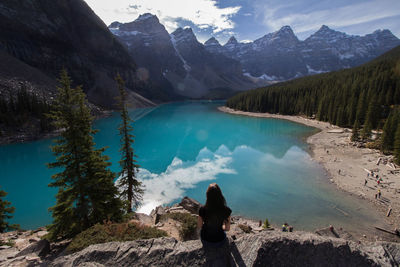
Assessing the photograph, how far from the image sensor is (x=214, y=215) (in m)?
4.72

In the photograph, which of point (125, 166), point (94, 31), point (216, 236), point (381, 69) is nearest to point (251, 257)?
point (216, 236)

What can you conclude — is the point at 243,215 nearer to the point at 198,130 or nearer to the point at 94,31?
the point at 198,130

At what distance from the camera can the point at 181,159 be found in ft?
136

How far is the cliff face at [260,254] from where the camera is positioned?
4.51 m

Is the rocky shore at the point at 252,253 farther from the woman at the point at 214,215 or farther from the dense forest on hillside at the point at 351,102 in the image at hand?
the dense forest on hillside at the point at 351,102

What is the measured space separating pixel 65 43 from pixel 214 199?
169 meters

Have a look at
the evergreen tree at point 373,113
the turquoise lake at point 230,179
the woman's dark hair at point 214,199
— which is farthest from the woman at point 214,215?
the evergreen tree at point 373,113

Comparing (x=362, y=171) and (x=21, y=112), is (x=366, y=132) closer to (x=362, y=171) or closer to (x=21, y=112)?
(x=362, y=171)

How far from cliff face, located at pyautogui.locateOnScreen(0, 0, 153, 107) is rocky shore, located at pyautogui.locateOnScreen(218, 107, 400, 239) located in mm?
112169

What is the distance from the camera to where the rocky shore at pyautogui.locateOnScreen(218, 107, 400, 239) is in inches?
860

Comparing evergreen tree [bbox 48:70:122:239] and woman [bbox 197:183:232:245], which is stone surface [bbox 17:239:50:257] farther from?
woman [bbox 197:183:232:245]

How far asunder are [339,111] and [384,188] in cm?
5051

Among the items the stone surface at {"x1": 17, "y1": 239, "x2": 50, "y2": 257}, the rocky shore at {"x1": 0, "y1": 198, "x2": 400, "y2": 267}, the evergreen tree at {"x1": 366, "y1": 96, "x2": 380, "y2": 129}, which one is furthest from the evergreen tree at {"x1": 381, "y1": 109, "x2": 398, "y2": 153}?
the stone surface at {"x1": 17, "y1": 239, "x2": 50, "y2": 257}

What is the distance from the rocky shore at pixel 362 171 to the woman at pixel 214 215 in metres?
22.8
